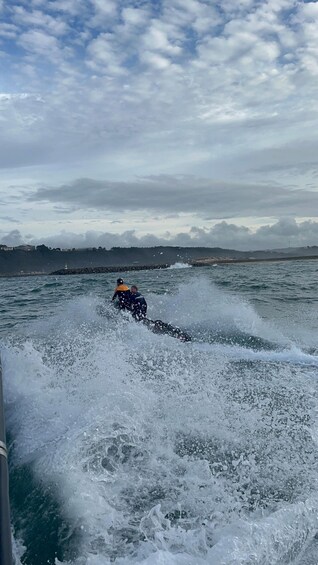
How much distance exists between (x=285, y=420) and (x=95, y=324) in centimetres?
1171

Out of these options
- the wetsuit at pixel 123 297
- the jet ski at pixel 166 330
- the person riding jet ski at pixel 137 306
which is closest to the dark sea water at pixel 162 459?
the jet ski at pixel 166 330

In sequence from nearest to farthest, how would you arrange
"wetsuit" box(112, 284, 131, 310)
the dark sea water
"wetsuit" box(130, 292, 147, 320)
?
the dark sea water
"wetsuit" box(130, 292, 147, 320)
"wetsuit" box(112, 284, 131, 310)

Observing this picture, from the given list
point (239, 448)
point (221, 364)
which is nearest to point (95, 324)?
point (221, 364)

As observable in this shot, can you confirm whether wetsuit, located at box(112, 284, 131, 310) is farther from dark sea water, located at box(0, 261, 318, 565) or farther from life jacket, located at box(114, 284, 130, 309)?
dark sea water, located at box(0, 261, 318, 565)

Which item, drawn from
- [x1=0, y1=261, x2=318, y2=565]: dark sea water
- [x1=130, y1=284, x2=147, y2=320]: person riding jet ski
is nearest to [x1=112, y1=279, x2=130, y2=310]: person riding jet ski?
[x1=130, y1=284, x2=147, y2=320]: person riding jet ski

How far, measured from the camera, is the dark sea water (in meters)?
4.15

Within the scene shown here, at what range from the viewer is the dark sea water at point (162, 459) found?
4.15m

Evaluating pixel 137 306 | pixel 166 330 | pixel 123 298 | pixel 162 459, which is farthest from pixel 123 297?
pixel 162 459

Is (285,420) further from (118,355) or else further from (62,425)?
(118,355)

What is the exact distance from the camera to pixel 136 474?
5355 mm

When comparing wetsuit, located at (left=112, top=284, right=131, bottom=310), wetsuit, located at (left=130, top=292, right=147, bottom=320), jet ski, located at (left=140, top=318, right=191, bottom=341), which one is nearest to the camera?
jet ski, located at (left=140, top=318, right=191, bottom=341)

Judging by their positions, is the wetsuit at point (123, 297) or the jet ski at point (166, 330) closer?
the jet ski at point (166, 330)

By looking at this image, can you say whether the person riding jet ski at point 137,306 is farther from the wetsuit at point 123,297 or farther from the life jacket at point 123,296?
the life jacket at point 123,296

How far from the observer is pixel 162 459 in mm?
5656
